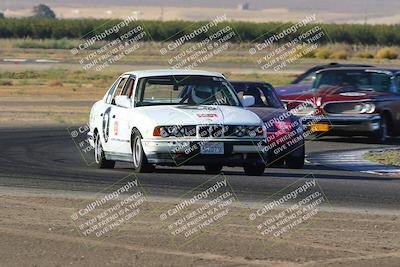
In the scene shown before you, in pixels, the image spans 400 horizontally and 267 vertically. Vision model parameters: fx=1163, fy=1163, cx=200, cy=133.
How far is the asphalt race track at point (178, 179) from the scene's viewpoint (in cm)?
1384

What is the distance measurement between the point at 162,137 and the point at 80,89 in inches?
1229

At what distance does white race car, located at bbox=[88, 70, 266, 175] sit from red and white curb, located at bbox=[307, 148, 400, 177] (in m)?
2.47

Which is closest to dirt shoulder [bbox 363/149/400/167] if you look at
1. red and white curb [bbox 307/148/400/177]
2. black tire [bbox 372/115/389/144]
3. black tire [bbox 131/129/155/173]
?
red and white curb [bbox 307/148/400/177]

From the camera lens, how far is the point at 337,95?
77.8ft

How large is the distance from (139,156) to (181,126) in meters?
0.80

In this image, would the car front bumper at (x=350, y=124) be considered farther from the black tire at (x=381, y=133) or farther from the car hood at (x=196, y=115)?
the car hood at (x=196, y=115)

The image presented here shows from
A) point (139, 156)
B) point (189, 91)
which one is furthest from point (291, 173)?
point (139, 156)

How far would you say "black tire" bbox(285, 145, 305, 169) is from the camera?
1762 centimetres

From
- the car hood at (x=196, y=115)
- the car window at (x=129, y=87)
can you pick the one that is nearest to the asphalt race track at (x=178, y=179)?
the car hood at (x=196, y=115)

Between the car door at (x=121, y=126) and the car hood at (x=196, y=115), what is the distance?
312 mm

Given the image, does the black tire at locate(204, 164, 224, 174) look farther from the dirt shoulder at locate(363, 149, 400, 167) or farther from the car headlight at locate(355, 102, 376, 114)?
the car headlight at locate(355, 102, 376, 114)

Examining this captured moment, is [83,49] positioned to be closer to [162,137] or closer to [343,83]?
[343,83]

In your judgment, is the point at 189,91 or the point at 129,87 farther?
the point at 129,87

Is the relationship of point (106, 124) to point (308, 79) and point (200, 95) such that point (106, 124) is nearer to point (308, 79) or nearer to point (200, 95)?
point (200, 95)
